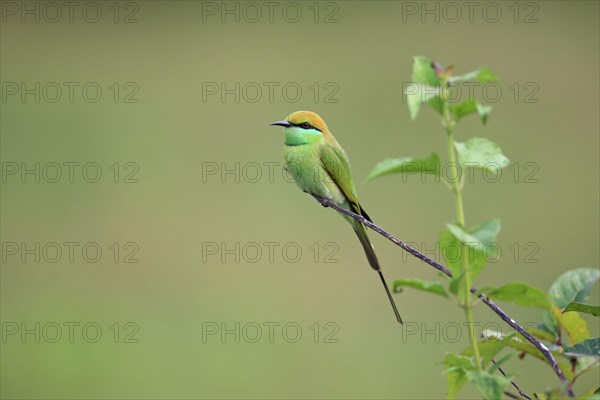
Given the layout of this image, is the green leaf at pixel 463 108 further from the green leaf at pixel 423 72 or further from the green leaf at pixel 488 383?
the green leaf at pixel 488 383

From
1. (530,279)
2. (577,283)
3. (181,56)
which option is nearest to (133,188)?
(181,56)

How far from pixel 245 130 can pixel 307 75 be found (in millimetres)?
890

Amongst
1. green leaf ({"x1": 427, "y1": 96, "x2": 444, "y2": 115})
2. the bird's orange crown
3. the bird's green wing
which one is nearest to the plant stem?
green leaf ({"x1": 427, "y1": 96, "x2": 444, "y2": 115})

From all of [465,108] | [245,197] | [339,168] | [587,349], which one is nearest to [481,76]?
[465,108]

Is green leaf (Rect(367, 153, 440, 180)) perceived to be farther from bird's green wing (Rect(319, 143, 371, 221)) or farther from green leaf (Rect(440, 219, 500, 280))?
bird's green wing (Rect(319, 143, 371, 221))

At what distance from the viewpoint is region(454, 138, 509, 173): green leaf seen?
2.06 feet

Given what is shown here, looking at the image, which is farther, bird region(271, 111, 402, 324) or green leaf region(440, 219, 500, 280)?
bird region(271, 111, 402, 324)

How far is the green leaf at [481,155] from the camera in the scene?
0.63m

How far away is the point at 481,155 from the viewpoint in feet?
2.11

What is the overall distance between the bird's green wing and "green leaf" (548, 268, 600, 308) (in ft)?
3.90

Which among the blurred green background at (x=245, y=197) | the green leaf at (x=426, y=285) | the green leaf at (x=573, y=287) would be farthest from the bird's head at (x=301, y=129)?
the blurred green background at (x=245, y=197)

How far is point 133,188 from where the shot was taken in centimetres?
566

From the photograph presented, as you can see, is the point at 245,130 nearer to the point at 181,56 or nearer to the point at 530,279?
the point at 181,56

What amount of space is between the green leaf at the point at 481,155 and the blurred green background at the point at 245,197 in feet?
10.1
